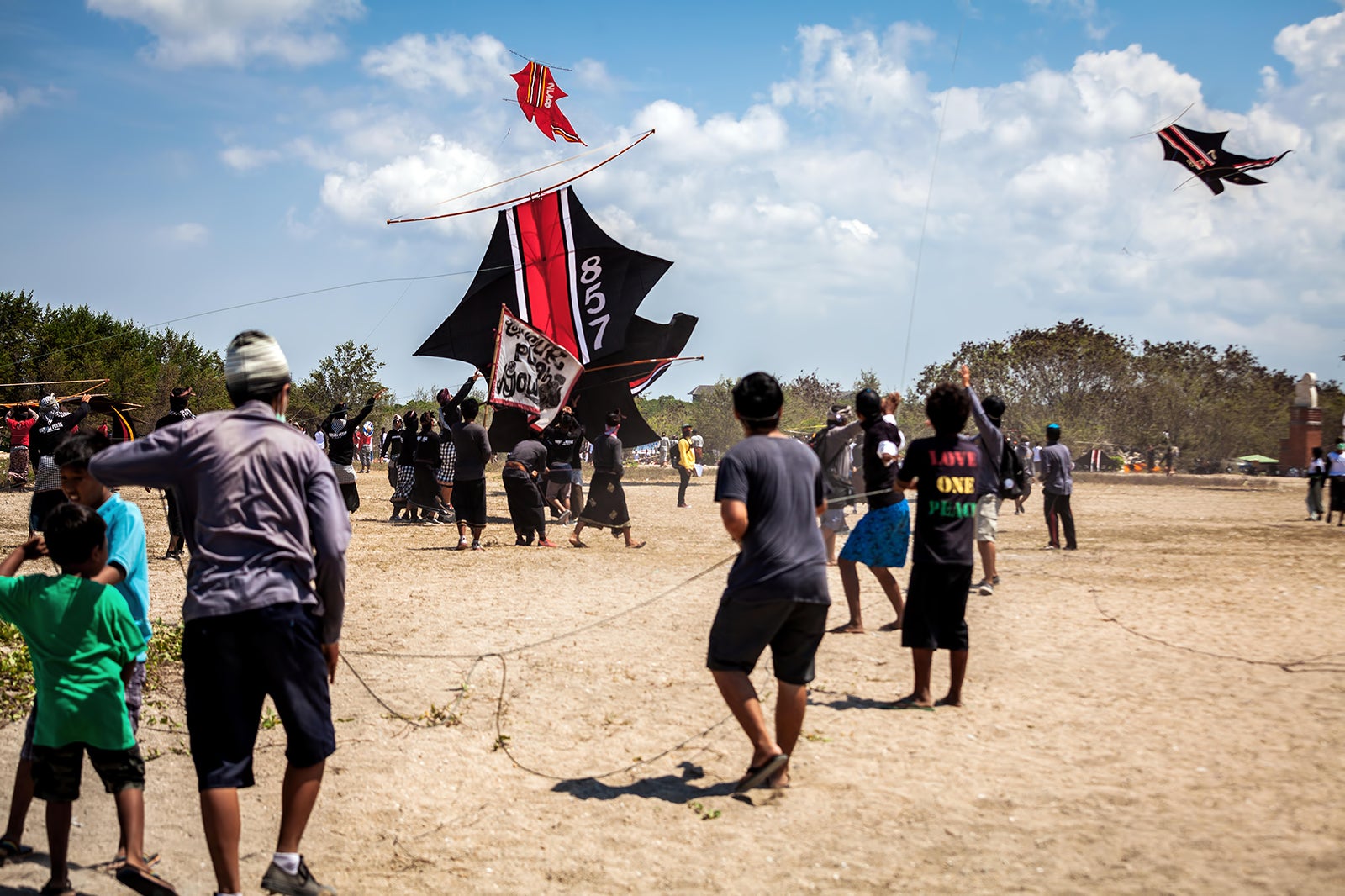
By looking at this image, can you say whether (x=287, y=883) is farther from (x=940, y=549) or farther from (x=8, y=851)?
(x=940, y=549)

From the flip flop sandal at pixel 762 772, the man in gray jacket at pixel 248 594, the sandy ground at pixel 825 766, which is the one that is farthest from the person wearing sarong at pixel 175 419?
the flip flop sandal at pixel 762 772

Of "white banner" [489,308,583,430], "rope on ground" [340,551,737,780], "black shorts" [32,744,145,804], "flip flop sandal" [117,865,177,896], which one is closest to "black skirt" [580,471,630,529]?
"white banner" [489,308,583,430]

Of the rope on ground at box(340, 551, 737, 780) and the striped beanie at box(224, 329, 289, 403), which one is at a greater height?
the striped beanie at box(224, 329, 289, 403)

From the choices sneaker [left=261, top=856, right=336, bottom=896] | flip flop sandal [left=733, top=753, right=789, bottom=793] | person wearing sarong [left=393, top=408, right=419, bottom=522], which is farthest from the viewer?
person wearing sarong [left=393, top=408, right=419, bottom=522]

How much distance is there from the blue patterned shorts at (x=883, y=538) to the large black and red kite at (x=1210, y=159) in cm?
866

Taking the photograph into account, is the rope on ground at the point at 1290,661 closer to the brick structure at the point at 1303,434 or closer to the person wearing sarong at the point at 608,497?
the person wearing sarong at the point at 608,497

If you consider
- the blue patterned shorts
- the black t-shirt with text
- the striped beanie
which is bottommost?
the blue patterned shorts

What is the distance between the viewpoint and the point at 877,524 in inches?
298

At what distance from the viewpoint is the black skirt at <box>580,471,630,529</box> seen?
48.2 ft

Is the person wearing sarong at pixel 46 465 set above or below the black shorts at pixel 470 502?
above

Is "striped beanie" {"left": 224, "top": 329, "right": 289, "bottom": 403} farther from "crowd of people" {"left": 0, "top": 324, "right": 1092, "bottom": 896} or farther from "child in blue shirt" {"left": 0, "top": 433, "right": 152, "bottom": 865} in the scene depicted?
"child in blue shirt" {"left": 0, "top": 433, "right": 152, "bottom": 865}

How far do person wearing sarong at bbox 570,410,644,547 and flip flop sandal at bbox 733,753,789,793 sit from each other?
10.0 meters

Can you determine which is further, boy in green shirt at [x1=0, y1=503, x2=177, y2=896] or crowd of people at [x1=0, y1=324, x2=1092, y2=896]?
boy in green shirt at [x1=0, y1=503, x2=177, y2=896]

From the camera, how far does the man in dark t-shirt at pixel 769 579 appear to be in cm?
438
